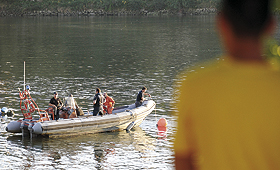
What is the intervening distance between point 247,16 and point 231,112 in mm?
573

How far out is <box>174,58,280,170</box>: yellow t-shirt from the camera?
Result: 107 inches

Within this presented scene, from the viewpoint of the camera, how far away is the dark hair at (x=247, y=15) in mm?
2713

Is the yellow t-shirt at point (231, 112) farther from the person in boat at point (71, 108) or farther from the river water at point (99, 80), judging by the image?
the person in boat at point (71, 108)

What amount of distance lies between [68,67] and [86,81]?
30.2 ft

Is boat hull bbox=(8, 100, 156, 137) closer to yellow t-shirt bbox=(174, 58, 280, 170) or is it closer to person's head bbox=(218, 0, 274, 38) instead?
yellow t-shirt bbox=(174, 58, 280, 170)

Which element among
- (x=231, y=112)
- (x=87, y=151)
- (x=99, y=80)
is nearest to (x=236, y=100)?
(x=231, y=112)

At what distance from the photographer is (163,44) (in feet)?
243

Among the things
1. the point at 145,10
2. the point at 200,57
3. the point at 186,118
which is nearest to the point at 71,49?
the point at 200,57

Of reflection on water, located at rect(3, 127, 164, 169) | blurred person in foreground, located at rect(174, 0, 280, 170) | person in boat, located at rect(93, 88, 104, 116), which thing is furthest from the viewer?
person in boat, located at rect(93, 88, 104, 116)

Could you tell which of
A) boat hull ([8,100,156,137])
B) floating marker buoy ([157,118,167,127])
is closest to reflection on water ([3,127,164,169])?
boat hull ([8,100,156,137])

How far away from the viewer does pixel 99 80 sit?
40.8 metres

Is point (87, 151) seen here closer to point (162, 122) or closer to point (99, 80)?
point (162, 122)

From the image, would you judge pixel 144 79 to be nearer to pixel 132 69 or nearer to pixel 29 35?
pixel 132 69

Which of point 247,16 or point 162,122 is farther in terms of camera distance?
point 162,122
